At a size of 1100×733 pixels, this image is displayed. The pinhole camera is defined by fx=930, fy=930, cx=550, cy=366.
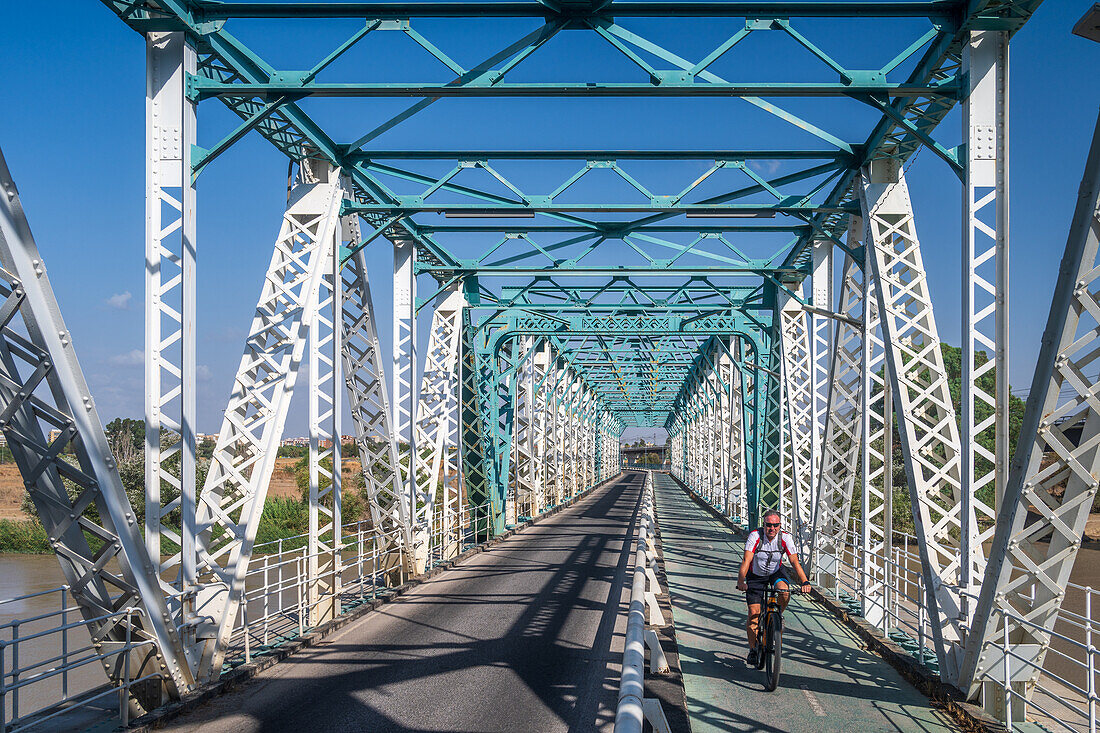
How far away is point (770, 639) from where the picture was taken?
885cm

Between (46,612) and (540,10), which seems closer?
(540,10)

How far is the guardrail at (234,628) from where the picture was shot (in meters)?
7.01

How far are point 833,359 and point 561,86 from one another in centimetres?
713

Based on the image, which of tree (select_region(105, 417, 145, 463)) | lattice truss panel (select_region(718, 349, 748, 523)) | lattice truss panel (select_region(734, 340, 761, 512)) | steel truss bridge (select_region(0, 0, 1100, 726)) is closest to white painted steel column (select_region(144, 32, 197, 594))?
steel truss bridge (select_region(0, 0, 1100, 726))

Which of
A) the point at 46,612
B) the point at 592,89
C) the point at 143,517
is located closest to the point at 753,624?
the point at 592,89

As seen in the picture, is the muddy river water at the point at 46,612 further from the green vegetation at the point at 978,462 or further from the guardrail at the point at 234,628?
the green vegetation at the point at 978,462

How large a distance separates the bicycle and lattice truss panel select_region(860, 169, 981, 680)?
1.54 metres

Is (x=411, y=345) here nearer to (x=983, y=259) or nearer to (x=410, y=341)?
(x=410, y=341)

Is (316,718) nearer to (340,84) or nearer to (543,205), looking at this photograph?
(340,84)

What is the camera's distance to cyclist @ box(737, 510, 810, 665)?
9.44m

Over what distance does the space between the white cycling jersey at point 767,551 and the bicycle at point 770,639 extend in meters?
0.20

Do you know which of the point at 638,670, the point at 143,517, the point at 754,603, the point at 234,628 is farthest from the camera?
the point at 143,517

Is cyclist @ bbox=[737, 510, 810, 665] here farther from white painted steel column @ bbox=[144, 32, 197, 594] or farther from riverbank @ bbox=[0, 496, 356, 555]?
riverbank @ bbox=[0, 496, 356, 555]

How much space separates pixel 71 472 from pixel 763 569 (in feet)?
21.4
